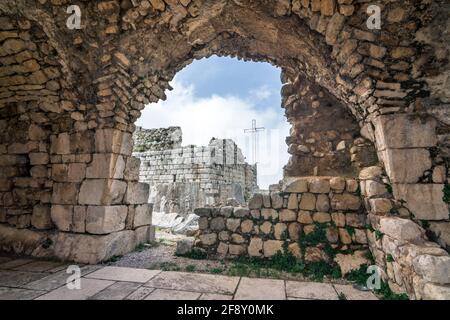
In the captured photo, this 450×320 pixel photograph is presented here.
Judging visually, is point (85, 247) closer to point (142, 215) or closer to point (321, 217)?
point (142, 215)

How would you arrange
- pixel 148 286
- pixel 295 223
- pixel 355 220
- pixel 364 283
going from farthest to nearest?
1. pixel 295 223
2. pixel 355 220
3. pixel 364 283
4. pixel 148 286

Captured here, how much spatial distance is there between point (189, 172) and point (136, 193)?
6364mm

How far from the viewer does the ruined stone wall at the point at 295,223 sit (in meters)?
3.60

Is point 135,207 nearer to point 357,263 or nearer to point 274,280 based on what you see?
point 274,280

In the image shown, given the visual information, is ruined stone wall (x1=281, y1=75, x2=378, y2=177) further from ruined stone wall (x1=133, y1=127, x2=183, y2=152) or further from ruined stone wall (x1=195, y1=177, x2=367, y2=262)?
ruined stone wall (x1=133, y1=127, x2=183, y2=152)

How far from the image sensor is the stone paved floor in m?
2.60

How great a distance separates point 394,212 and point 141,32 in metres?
4.33

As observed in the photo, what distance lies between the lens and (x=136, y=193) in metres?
4.61

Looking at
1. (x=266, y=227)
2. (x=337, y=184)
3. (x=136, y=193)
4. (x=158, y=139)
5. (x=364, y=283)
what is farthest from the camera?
(x=158, y=139)

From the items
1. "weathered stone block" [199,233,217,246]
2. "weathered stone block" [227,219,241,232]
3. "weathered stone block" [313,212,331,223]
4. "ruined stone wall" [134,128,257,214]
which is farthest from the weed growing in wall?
"ruined stone wall" [134,128,257,214]

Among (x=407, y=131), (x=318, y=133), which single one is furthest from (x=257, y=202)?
(x=407, y=131)

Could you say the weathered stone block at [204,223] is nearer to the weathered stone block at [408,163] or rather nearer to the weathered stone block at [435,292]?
the weathered stone block at [408,163]

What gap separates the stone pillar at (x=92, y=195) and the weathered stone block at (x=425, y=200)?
4.11m
